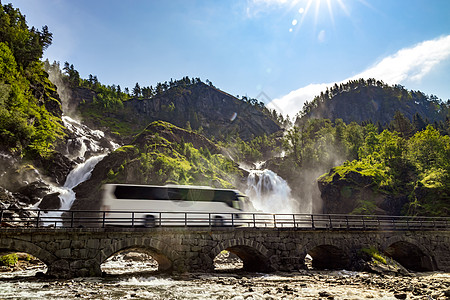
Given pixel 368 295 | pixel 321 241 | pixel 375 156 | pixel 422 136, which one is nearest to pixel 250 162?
pixel 375 156

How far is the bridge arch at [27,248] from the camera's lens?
16.2 m

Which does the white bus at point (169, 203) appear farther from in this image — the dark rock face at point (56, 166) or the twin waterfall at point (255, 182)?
the dark rock face at point (56, 166)

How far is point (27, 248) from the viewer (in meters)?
16.6

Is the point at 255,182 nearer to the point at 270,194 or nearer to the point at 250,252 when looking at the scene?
the point at 270,194

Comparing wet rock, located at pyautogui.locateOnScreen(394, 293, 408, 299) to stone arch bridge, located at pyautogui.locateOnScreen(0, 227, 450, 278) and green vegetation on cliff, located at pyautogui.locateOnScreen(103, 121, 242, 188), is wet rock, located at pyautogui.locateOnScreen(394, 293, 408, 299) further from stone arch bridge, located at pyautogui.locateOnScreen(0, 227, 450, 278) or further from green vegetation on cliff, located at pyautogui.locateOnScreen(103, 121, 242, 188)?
green vegetation on cliff, located at pyautogui.locateOnScreen(103, 121, 242, 188)

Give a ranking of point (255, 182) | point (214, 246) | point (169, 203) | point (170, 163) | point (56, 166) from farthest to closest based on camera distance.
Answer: point (255, 182)
point (170, 163)
point (56, 166)
point (169, 203)
point (214, 246)

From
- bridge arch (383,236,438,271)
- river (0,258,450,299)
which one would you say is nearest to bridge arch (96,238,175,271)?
river (0,258,450,299)

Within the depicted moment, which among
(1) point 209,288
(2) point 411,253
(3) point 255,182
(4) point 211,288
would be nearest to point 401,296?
(4) point 211,288

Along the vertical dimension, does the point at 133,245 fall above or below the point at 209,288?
above

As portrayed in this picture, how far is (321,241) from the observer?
2444 cm

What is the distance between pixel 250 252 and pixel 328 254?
8861 millimetres

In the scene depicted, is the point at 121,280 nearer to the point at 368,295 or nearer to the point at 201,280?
the point at 201,280

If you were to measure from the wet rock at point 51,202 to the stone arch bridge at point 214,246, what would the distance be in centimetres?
3271

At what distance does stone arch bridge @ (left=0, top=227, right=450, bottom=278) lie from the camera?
17.2 metres
